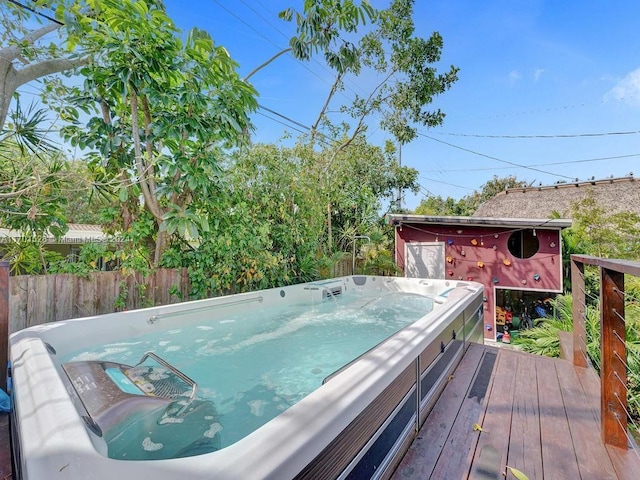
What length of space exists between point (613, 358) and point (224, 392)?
7.21 ft

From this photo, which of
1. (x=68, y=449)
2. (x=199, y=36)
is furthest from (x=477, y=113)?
(x=68, y=449)

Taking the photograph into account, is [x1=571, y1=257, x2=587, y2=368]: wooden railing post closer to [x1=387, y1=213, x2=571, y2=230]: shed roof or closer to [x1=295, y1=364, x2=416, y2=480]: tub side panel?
[x1=295, y1=364, x2=416, y2=480]: tub side panel

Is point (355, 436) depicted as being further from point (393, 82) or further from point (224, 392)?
point (393, 82)

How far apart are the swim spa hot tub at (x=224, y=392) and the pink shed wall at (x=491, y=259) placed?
4.24 m

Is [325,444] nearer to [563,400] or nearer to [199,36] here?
[563,400]

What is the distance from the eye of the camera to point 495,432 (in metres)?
1.77

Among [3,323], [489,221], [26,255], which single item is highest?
[489,221]

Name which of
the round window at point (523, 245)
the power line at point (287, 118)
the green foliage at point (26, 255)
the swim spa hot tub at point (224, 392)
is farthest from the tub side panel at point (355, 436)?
the round window at point (523, 245)

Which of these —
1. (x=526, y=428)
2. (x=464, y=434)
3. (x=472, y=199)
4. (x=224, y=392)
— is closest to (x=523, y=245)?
(x=526, y=428)

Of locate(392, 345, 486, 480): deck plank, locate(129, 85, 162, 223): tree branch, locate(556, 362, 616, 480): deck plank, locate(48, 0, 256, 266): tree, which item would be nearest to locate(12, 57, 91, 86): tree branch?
locate(48, 0, 256, 266): tree

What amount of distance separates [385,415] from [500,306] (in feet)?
26.8

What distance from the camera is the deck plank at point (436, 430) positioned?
4.87 feet

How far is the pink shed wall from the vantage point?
22.9 ft

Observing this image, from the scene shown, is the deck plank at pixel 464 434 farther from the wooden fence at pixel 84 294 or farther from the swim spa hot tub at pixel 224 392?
the wooden fence at pixel 84 294
